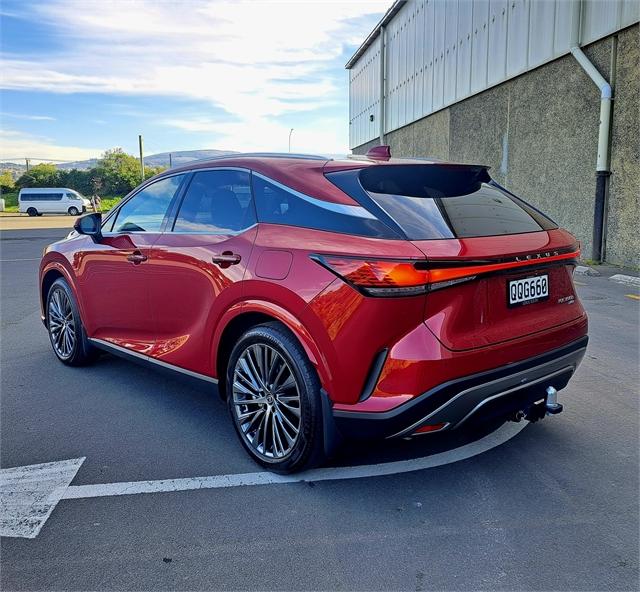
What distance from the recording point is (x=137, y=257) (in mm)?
4191

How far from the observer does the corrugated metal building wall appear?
1170 centimetres

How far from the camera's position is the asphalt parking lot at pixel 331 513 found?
94.4 inches

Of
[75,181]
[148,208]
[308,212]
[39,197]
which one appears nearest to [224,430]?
[308,212]

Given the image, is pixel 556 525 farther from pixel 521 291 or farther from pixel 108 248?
pixel 108 248

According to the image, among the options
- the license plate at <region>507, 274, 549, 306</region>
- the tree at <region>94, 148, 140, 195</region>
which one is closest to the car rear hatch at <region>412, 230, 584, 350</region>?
the license plate at <region>507, 274, 549, 306</region>

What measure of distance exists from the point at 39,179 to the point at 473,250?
72.8m

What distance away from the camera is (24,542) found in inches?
104

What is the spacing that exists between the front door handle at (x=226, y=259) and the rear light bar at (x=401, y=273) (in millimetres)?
752

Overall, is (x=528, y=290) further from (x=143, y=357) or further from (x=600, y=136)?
(x=600, y=136)

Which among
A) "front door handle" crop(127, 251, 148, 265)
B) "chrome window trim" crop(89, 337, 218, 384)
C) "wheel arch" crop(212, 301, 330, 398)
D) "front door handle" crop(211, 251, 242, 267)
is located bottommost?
"chrome window trim" crop(89, 337, 218, 384)

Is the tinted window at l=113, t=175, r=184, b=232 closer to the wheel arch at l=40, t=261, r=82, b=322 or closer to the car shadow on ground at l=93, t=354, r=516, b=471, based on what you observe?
the wheel arch at l=40, t=261, r=82, b=322

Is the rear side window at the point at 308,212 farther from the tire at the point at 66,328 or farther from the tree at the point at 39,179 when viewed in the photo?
the tree at the point at 39,179

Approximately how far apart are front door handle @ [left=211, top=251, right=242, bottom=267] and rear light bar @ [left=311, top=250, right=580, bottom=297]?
0.75 metres

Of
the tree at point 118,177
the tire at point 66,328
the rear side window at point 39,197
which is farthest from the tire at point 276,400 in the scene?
the tree at point 118,177
